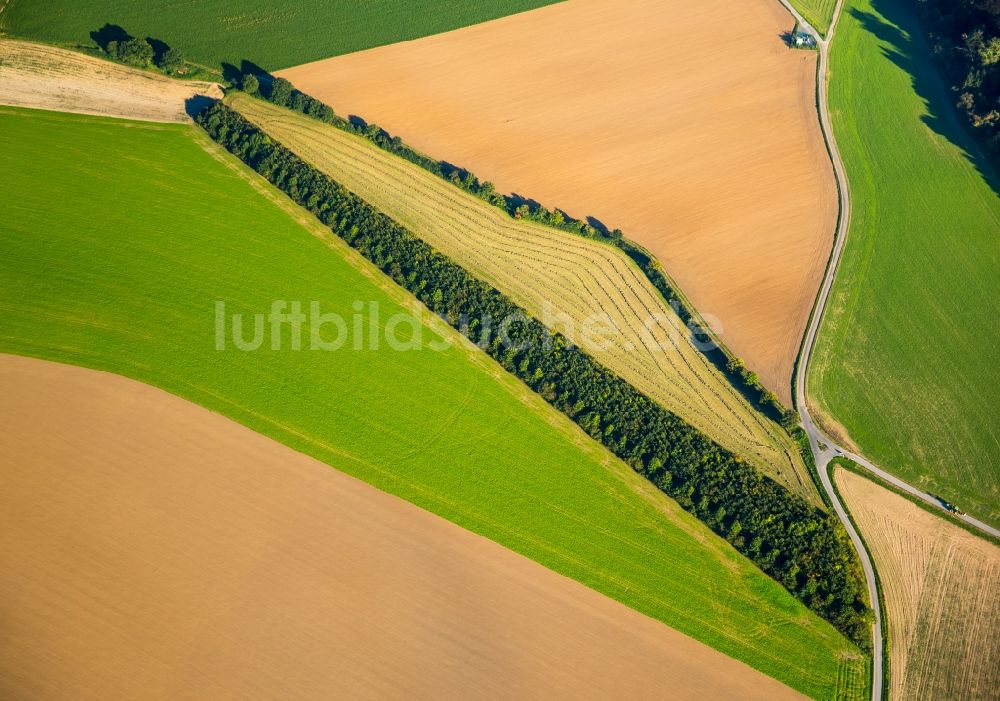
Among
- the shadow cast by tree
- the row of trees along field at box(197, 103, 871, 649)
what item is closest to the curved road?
the row of trees along field at box(197, 103, 871, 649)

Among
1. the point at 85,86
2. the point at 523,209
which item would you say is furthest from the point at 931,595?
the point at 85,86

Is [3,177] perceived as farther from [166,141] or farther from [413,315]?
[413,315]

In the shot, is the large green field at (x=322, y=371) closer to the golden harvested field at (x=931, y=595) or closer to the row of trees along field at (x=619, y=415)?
the row of trees along field at (x=619, y=415)

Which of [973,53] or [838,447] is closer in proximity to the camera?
[838,447]

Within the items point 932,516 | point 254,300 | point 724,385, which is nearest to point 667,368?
point 724,385

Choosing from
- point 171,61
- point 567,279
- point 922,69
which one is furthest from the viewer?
point 922,69

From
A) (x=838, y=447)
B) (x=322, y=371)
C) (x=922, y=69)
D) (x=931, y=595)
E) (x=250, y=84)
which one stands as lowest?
(x=931, y=595)

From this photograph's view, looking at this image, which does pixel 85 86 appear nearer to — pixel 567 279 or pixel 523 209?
pixel 523 209

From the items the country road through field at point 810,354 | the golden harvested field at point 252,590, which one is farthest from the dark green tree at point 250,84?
the country road through field at point 810,354
